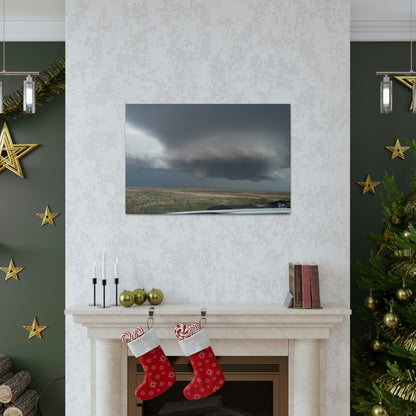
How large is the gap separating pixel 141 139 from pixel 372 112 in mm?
1528

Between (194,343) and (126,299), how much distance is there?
415 millimetres

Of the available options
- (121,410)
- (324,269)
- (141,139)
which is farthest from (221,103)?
(121,410)

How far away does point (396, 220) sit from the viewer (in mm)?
2658

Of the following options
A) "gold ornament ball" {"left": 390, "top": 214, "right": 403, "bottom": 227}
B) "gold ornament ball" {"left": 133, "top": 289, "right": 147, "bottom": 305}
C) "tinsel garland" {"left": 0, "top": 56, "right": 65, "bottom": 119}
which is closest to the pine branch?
"gold ornament ball" {"left": 390, "top": 214, "right": 403, "bottom": 227}

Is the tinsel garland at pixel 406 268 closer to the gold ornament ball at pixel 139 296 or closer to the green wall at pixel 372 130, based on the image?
the green wall at pixel 372 130

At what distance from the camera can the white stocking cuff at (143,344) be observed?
2.38 m

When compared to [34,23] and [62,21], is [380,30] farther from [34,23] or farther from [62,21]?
[34,23]

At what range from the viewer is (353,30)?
305 centimetres

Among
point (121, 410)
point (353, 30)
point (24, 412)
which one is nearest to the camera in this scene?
point (121, 410)

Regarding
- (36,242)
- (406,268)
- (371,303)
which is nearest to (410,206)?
(406,268)

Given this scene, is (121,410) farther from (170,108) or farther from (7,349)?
(170,108)

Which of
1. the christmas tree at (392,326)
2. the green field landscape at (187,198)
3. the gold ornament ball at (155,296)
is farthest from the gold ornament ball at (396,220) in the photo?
the gold ornament ball at (155,296)

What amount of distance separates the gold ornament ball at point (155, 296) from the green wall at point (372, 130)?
4.33 ft

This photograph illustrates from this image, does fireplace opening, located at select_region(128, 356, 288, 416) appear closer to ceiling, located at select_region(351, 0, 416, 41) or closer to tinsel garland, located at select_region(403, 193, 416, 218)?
tinsel garland, located at select_region(403, 193, 416, 218)
